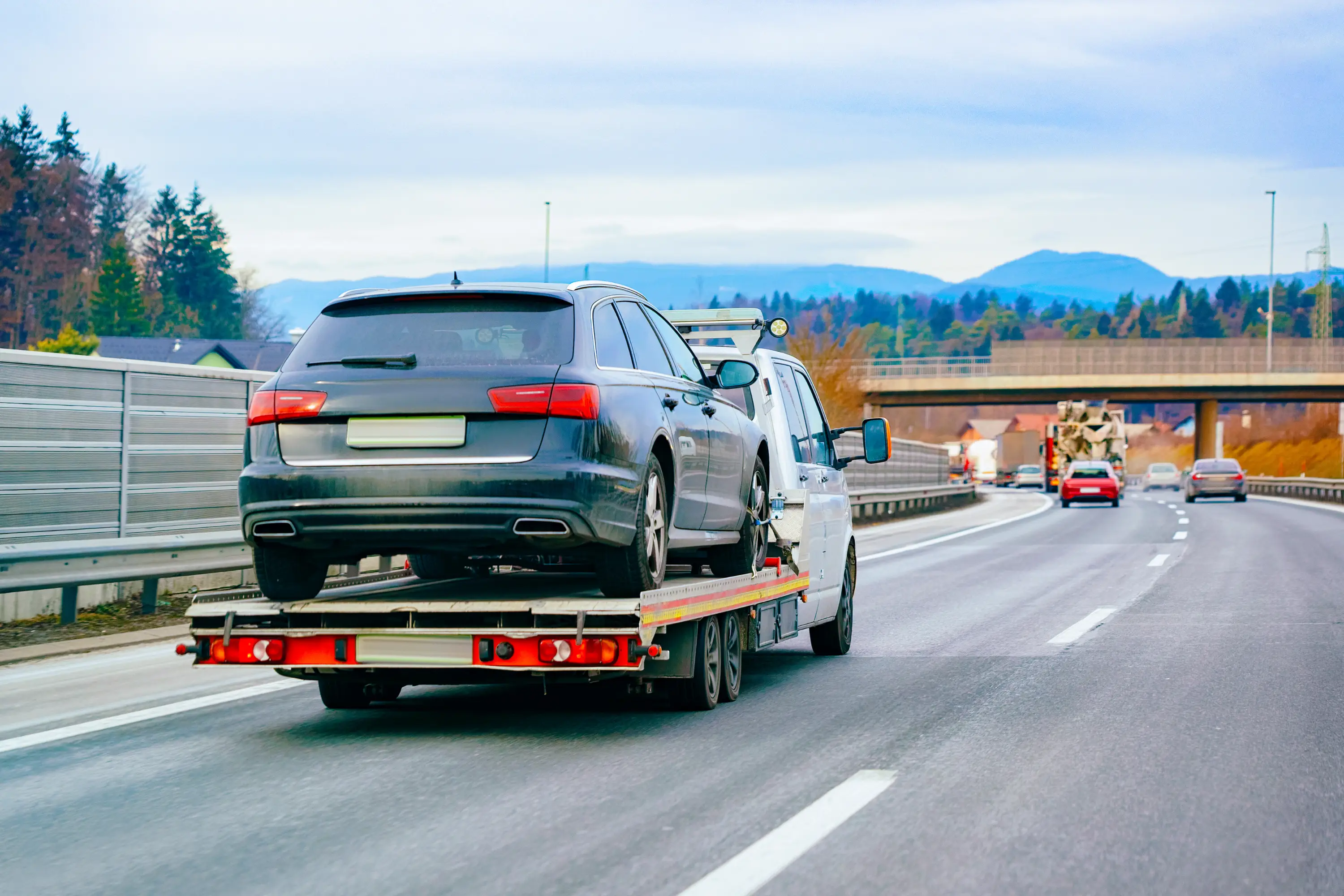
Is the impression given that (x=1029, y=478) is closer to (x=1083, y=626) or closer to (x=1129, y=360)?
(x=1129, y=360)

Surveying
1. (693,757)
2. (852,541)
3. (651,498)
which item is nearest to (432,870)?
(693,757)

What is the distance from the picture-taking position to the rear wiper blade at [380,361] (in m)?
6.95

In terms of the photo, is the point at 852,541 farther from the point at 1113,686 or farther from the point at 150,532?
the point at 150,532

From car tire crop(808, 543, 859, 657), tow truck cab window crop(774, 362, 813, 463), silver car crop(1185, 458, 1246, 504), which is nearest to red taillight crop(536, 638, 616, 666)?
tow truck cab window crop(774, 362, 813, 463)

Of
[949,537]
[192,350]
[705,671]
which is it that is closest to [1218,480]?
[949,537]

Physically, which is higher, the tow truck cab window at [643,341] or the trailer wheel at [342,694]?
the tow truck cab window at [643,341]

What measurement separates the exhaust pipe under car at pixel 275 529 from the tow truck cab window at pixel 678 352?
2401 millimetres

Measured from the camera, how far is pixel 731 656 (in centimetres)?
845

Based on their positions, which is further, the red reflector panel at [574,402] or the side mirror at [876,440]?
the side mirror at [876,440]

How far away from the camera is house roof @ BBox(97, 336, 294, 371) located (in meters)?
90.2

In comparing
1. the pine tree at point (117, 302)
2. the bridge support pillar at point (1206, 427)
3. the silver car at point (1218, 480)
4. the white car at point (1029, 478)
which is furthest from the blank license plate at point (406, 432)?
the pine tree at point (117, 302)

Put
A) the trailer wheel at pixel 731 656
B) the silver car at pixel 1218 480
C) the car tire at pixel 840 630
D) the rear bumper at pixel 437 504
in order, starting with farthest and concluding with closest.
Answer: the silver car at pixel 1218 480 → the car tire at pixel 840 630 → the trailer wheel at pixel 731 656 → the rear bumper at pixel 437 504

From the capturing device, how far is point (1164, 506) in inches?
1870

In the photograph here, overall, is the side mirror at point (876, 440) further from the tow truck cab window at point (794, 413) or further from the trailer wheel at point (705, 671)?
the trailer wheel at point (705, 671)
